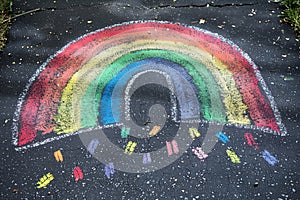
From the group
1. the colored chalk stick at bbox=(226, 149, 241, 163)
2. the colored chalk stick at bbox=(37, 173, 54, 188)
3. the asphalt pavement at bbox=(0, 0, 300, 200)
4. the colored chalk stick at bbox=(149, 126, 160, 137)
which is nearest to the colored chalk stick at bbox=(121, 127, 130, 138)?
the asphalt pavement at bbox=(0, 0, 300, 200)

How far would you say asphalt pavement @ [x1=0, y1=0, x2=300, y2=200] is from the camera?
8.13ft

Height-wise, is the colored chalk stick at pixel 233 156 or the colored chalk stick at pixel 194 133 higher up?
the colored chalk stick at pixel 194 133

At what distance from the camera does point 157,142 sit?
2721 millimetres

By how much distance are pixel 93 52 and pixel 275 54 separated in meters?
1.65

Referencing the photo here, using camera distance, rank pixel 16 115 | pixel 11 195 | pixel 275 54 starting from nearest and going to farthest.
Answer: pixel 11 195 < pixel 16 115 < pixel 275 54

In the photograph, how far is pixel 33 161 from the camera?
8.74ft

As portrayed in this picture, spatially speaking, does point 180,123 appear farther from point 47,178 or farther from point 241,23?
point 241,23

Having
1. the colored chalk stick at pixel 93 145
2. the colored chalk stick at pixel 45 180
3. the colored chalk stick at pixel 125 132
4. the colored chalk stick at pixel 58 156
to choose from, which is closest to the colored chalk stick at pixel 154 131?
the colored chalk stick at pixel 125 132

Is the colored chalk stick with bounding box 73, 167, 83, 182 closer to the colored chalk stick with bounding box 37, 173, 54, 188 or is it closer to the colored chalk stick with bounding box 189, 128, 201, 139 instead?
the colored chalk stick with bounding box 37, 173, 54, 188

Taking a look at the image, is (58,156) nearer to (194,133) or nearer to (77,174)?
(77,174)

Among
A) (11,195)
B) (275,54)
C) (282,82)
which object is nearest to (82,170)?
(11,195)

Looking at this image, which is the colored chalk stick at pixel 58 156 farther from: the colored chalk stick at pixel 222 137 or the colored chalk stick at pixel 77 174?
the colored chalk stick at pixel 222 137

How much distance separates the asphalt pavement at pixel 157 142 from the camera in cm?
248

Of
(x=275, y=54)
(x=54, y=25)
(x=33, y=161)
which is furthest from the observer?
(x=54, y=25)
